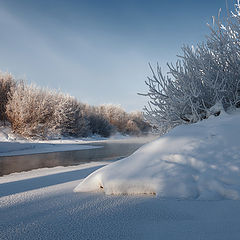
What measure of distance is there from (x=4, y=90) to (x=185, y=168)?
2205 cm

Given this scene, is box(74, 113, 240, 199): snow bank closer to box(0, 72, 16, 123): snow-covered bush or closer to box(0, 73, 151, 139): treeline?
box(0, 73, 151, 139): treeline

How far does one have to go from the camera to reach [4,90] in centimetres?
2066

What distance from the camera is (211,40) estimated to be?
4047 millimetres

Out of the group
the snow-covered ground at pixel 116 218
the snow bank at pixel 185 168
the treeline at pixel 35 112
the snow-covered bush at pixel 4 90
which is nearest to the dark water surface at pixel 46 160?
the snow-covered ground at pixel 116 218

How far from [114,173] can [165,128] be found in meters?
2.24

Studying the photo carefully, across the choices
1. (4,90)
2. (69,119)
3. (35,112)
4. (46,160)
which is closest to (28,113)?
(35,112)

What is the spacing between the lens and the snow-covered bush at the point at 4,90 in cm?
2009

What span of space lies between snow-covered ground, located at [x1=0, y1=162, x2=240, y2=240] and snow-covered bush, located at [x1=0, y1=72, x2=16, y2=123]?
19.8m

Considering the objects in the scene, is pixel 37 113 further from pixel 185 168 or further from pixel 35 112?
pixel 185 168

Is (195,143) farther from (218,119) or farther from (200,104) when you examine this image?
(200,104)

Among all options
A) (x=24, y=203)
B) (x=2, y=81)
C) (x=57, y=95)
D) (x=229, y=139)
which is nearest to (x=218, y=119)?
(x=229, y=139)

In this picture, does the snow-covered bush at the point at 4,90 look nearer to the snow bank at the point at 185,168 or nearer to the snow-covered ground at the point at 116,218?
the snow bank at the point at 185,168

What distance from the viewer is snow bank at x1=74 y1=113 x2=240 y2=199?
6.47 ft

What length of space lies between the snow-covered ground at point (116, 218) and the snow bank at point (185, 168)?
0.11m
